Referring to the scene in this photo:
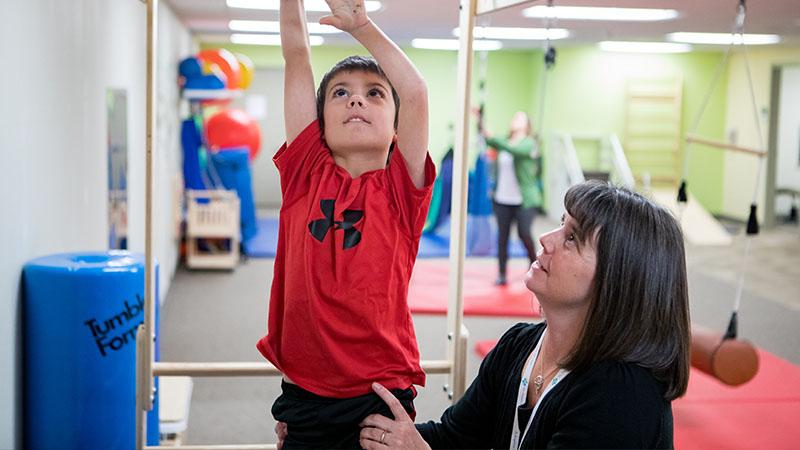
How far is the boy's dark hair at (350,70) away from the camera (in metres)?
1.74

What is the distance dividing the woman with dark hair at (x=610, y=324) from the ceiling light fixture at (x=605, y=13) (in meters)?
4.75

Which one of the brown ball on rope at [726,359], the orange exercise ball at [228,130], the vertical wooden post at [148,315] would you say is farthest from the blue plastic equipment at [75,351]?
the orange exercise ball at [228,130]

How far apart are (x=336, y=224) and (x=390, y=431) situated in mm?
408

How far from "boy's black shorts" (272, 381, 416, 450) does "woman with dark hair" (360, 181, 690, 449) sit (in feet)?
1.05

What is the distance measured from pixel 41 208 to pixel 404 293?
1.84 metres

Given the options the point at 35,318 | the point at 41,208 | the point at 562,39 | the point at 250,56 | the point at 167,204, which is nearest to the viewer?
the point at 35,318

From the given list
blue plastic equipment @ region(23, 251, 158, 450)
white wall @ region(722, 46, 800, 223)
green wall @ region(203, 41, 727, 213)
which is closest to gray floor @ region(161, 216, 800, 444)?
blue plastic equipment @ region(23, 251, 158, 450)

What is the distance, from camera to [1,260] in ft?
8.61

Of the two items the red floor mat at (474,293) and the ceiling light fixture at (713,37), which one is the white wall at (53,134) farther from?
the ceiling light fixture at (713,37)

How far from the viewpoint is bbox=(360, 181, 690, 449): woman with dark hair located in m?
1.35

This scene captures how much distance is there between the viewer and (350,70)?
5.69 ft

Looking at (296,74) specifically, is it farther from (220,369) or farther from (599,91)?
(599,91)

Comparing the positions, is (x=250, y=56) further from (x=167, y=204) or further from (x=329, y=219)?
(x=329, y=219)

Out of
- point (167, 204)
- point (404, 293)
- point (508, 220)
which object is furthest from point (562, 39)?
point (404, 293)
